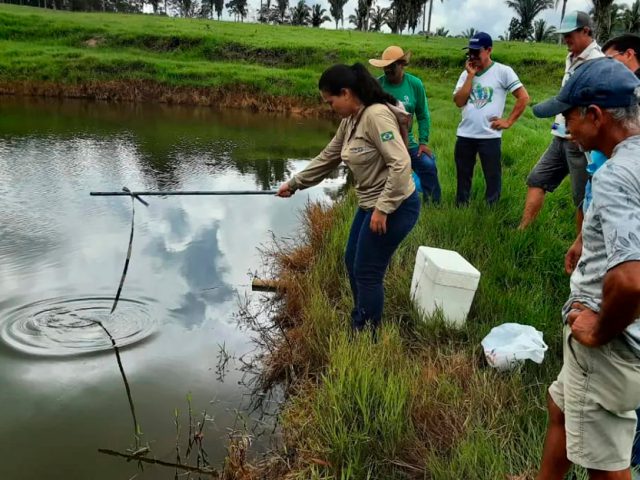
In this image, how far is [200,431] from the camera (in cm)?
299

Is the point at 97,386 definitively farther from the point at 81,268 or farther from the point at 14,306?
the point at 81,268

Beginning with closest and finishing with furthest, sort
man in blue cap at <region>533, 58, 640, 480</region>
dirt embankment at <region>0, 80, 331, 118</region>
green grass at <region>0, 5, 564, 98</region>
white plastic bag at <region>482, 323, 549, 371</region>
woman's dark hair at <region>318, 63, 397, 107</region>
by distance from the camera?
man in blue cap at <region>533, 58, 640, 480</region> → white plastic bag at <region>482, 323, 549, 371</region> → woman's dark hair at <region>318, 63, 397, 107</region> → dirt embankment at <region>0, 80, 331, 118</region> → green grass at <region>0, 5, 564, 98</region>

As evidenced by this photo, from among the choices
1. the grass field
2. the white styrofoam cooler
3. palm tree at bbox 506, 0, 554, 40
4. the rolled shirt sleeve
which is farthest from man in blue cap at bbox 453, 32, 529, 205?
palm tree at bbox 506, 0, 554, 40

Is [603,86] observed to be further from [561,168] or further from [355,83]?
[561,168]

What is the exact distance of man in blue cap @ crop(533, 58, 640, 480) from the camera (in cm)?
151

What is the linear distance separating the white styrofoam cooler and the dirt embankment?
16.8m

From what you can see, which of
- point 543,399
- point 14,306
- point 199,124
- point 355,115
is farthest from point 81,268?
point 199,124

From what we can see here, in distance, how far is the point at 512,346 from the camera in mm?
2949

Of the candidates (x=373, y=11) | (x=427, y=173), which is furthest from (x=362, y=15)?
(x=427, y=173)

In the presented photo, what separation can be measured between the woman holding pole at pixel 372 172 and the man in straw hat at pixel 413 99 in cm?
142

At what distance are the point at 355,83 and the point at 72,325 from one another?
2.82 metres

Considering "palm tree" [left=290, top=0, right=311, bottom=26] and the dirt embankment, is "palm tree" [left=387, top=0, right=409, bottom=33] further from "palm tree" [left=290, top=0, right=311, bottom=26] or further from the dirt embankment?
the dirt embankment

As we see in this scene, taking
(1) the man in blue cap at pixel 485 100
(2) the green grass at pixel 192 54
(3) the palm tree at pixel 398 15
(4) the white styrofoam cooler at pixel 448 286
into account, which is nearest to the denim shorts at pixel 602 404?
(4) the white styrofoam cooler at pixel 448 286

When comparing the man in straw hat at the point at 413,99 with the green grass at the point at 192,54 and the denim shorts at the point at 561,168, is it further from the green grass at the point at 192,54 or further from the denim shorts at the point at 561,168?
the green grass at the point at 192,54
